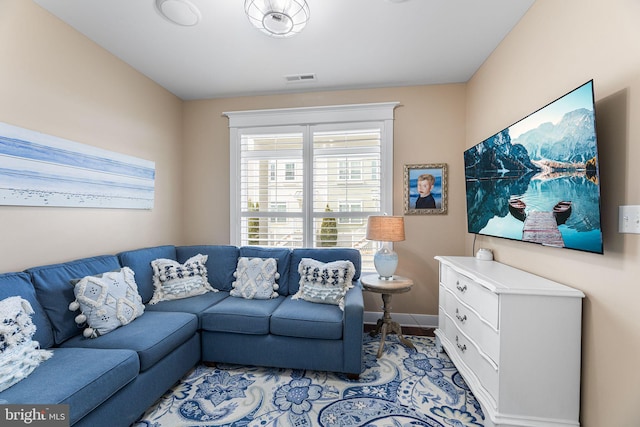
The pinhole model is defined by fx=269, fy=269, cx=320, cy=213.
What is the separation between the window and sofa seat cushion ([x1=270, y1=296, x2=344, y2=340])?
105 centimetres

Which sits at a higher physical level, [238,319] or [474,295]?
[474,295]

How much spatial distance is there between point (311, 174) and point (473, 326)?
86.3 inches

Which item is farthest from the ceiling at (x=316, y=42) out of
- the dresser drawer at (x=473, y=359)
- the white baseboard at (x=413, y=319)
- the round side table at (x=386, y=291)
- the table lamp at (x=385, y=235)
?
the white baseboard at (x=413, y=319)

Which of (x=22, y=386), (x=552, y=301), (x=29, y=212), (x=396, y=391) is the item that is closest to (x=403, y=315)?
(x=396, y=391)

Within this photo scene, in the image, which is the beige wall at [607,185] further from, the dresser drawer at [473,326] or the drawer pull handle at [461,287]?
the drawer pull handle at [461,287]

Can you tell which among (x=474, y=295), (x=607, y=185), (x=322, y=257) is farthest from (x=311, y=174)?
(x=607, y=185)

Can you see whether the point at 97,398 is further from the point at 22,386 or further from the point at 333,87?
the point at 333,87

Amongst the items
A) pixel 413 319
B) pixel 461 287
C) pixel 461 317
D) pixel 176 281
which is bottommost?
pixel 413 319

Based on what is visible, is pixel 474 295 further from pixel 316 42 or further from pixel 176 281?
pixel 176 281

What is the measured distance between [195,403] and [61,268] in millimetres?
1336

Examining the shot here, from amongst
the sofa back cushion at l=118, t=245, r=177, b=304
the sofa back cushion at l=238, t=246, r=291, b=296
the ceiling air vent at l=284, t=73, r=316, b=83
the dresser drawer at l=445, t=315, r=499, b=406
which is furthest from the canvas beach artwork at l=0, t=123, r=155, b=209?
the dresser drawer at l=445, t=315, r=499, b=406

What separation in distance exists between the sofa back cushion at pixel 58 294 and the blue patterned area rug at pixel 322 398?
2.52 ft

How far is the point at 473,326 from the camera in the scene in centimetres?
184

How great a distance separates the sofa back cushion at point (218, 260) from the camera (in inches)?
113
